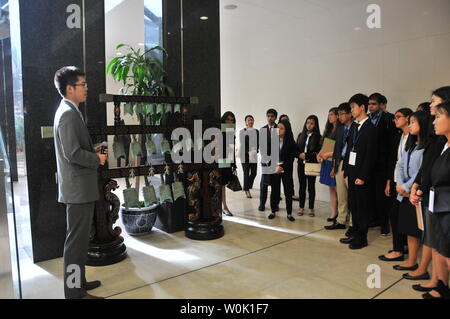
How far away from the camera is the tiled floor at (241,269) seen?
272 cm

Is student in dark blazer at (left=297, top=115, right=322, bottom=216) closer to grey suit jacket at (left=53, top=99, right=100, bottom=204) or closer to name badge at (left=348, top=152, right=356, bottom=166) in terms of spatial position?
name badge at (left=348, top=152, right=356, bottom=166)

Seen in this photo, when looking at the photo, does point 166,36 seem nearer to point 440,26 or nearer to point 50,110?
point 50,110

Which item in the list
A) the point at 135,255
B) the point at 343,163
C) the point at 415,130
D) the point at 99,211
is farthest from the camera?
the point at 343,163

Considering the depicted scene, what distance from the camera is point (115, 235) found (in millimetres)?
3432

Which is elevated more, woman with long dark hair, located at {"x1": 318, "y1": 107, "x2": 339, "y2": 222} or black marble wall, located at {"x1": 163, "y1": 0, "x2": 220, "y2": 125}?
black marble wall, located at {"x1": 163, "y1": 0, "x2": 220, "y2": 125}

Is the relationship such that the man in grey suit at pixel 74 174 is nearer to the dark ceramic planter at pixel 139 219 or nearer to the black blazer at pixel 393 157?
the dark ceramic planter at pixel 139 219

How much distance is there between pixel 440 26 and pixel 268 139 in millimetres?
2687

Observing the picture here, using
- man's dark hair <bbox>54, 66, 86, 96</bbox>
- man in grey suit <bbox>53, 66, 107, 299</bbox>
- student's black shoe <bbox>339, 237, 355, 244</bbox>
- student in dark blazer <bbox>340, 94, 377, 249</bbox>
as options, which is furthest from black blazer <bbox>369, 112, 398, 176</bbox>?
man's dark hair <bbox>54, 66, 86, 96</bbox>

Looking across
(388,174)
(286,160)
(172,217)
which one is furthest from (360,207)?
(172,217)

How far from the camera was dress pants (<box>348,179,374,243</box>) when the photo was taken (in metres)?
3.62

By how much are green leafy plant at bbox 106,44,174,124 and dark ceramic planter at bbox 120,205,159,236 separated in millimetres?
1038

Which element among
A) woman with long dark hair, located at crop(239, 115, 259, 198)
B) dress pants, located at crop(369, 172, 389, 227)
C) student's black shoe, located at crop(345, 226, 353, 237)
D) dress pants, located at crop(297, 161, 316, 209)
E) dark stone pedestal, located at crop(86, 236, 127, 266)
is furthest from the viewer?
woman with long dark hair, located at crop(239, 115, 259, 198)

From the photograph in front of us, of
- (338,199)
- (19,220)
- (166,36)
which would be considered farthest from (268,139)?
(19,220)

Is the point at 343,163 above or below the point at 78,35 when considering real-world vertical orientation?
below
